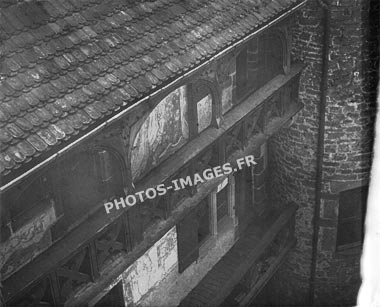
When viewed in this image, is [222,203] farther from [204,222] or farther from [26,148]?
[26,148]

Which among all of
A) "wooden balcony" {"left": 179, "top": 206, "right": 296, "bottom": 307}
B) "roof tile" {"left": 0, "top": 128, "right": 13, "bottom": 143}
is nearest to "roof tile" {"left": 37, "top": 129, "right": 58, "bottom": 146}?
"roof tile" {"left": 0, "top": 128, "right": 13, "bottom": 143}

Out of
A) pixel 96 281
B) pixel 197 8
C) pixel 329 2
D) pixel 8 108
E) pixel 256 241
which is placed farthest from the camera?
pixel 256 241

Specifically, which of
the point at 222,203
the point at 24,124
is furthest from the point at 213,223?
the point at 24,124

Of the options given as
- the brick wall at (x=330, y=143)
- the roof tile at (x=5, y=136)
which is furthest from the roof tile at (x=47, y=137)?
the brick wall at (x=330, y=143)

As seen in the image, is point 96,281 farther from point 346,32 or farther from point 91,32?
point 346,32

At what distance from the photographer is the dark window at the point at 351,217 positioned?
1205 centimetres

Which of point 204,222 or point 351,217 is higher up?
point 204,222

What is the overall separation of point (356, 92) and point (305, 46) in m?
1.32

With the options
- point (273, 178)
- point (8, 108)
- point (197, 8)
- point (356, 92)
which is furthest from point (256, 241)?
point (8, 108)

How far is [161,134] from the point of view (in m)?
8.27

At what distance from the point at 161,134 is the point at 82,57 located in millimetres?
2206

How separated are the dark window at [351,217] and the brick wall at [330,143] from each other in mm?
220

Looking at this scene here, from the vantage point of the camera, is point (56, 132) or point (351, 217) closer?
point (56, 132)

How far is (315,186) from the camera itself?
38.7 feet
